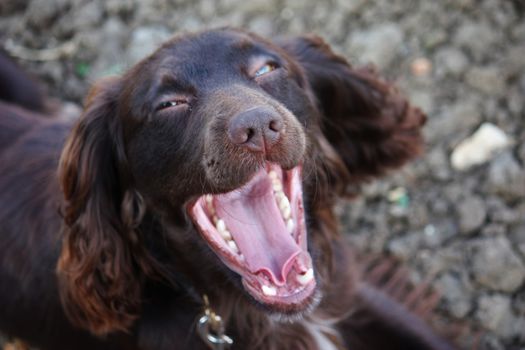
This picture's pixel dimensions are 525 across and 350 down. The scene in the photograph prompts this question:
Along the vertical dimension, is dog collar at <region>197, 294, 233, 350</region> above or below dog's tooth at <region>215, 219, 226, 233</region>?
below

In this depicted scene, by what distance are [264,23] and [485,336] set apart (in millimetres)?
1774

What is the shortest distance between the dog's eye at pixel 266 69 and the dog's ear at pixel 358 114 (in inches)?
9.2

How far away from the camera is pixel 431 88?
149 inches

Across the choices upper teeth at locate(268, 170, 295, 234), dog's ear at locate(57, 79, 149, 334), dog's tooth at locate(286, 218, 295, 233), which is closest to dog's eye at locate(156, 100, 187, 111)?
dog's ear at locate(57, 79, 149, 334)

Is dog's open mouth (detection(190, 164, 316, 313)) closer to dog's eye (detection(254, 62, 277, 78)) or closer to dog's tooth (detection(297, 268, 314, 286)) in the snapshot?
dog's tooth (detection(297, 268, 314, 286))

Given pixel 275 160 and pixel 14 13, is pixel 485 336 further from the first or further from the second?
pixel 14 13

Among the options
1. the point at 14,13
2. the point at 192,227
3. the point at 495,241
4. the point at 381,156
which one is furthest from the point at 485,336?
the point at 14,13

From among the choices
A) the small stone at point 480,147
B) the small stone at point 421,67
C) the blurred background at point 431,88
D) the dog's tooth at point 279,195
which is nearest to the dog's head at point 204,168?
the dog's tooth at point 279,195

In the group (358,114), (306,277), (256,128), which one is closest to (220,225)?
(306,277)

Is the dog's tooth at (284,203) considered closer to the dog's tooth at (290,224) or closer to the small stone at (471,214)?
the dog's tooth at (290,224)

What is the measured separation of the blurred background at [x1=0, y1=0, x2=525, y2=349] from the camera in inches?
134

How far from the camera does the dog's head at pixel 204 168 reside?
7.50ft

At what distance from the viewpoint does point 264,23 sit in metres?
4.07

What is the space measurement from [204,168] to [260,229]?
317mm
